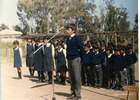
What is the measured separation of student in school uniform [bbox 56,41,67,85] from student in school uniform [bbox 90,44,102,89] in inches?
26.0

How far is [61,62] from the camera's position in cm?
514

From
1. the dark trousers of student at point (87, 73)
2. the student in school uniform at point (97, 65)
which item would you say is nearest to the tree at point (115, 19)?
the student in school uniform at point (97, 65)

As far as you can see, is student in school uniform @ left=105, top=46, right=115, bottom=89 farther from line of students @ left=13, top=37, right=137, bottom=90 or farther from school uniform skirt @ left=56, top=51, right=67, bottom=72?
school uniform skirt @ left=56, top=51, right=67, bottom=72

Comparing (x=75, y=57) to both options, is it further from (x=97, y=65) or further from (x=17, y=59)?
(x=17, y=59)

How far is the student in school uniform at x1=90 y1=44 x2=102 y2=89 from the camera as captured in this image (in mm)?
4879

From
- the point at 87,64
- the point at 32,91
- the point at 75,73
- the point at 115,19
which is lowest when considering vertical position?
the point at 32,91

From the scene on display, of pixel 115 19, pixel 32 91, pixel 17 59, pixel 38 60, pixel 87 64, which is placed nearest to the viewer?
pixel 32 91

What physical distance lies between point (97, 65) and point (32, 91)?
5.07ft

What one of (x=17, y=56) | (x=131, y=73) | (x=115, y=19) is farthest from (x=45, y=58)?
(x=131, y=73)

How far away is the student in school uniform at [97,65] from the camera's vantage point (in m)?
4.88

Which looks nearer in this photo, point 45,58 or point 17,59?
point 17,59

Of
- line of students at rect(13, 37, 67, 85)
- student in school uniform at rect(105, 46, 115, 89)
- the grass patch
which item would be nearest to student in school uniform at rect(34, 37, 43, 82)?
line of students at rect(13, 37, 67, 85)

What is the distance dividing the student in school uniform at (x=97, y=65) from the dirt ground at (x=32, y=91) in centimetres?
22

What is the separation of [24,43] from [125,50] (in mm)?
2319
